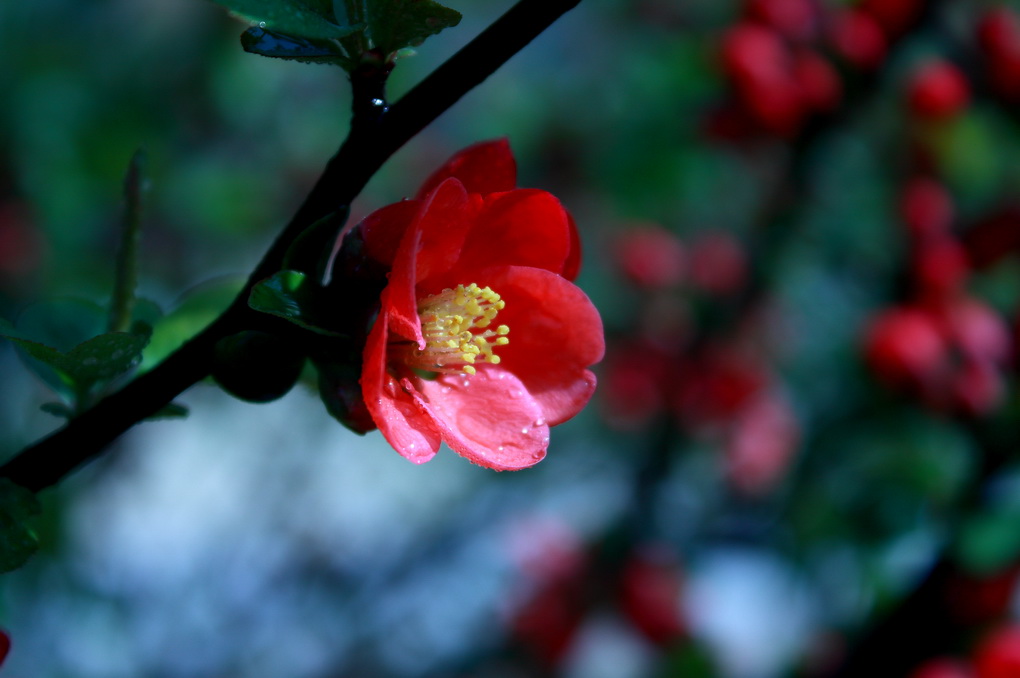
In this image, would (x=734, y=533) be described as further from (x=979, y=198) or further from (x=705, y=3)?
(x=705, y=3)

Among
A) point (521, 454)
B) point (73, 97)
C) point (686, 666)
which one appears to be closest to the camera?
point (521, 454)

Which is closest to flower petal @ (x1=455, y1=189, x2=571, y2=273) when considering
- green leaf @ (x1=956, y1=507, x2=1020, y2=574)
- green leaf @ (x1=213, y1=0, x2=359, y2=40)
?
green leaf @ (x1=213, y1=0, x2=359, y2=40)

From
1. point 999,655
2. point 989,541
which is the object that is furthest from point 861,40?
point 999,655

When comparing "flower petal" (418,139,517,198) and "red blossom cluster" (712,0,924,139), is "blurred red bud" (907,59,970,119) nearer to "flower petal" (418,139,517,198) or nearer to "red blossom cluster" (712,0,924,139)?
"red blossom cluster" (712,0,924,139)

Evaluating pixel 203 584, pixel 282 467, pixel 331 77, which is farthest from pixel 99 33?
pixel 203 584

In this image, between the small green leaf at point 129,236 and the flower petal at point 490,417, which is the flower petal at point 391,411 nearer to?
the flower petal at point 490,417

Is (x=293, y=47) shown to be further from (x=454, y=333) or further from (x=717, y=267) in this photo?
(x=717, y=267)
